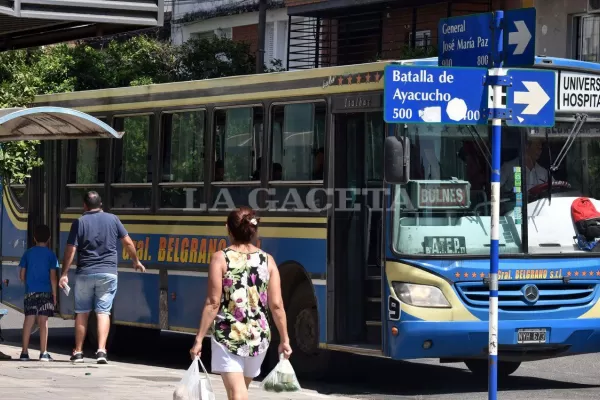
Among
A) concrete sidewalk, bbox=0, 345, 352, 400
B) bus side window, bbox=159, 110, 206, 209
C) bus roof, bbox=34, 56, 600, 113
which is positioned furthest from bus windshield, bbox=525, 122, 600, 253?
bus side window, bbox=159, 110, 206, 209

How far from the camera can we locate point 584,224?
1366 cm

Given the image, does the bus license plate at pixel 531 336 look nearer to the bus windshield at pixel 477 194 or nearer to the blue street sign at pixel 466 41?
the bus windshield at pixel 477 194

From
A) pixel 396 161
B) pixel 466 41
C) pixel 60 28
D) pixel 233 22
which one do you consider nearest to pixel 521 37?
pixel 466 41

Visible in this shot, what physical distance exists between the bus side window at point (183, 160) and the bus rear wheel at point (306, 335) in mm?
1877

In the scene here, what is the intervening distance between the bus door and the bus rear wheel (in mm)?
379

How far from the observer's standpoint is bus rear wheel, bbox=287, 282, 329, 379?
14078mm

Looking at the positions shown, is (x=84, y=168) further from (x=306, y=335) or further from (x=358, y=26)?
(x=358, y=26)

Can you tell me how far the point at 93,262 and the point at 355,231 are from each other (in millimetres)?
2913

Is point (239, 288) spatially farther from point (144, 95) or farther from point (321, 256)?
point (144, 95)

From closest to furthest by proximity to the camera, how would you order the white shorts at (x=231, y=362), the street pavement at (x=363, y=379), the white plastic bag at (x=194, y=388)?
the white plastic bag at (x=194, y=388)
the white shorts at (x=231, y=362)
the street pavement at (x=363, y=379)

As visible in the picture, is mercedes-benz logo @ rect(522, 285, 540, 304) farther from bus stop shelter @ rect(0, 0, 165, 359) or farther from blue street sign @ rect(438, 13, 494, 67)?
bus stop shelter @ rect(0, 0, 165, 359)

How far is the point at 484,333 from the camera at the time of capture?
1300 centimetres

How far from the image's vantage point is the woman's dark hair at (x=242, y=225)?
29.3 feet

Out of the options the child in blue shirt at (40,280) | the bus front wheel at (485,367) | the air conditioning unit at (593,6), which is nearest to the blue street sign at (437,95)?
the bus front wheel at (485,367)
